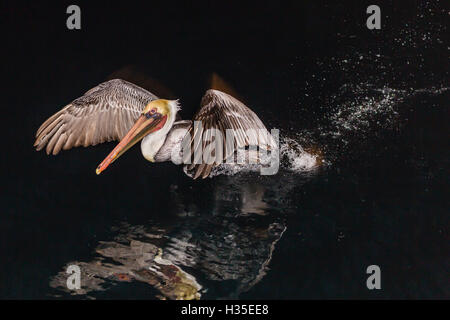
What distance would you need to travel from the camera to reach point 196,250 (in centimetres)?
463

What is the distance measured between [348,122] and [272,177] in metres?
1.22

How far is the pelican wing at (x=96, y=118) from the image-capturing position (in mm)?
5590

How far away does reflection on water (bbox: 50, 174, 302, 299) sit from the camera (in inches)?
168

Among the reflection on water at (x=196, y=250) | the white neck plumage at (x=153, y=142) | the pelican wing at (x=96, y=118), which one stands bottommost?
the reflection on water at (x=196, y=250)

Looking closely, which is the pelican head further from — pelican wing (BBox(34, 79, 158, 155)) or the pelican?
pelican wing (BBox(34, 79, 158, 155))

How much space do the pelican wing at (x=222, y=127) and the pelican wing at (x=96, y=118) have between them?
128 centimetres

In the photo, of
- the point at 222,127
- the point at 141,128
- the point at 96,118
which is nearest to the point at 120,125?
the point at 96,118

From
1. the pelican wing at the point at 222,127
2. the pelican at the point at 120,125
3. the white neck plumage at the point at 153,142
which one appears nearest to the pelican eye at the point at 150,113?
the pelican at the point at 120,125

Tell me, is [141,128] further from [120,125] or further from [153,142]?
[120,125]

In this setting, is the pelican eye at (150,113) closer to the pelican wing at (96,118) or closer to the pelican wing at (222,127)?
the pelican wing at (96,118)

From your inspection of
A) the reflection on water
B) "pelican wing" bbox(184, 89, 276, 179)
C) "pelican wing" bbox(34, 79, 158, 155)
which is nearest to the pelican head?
"pelican wing" bbox(34, 79, 158, 155)

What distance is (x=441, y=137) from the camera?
20.0ft

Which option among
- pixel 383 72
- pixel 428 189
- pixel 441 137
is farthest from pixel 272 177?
Result: pixel 383 72

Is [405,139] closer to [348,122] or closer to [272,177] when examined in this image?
[348,122]
